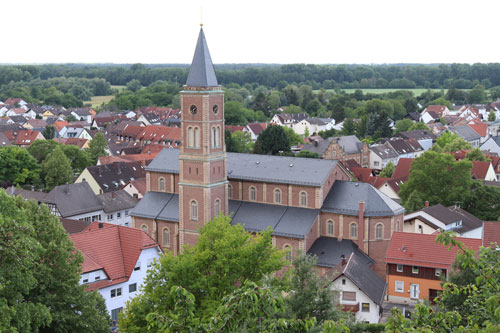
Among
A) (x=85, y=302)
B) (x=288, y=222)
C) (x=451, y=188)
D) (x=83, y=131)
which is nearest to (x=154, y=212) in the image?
(x=288, y=222)

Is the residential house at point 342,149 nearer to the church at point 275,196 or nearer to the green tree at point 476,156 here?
the green tree at point 476,156

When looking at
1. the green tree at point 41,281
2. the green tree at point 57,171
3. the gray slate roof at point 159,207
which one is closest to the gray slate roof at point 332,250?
the gray slate roof at point 159,207

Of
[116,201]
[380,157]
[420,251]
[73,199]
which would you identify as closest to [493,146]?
[380,157]

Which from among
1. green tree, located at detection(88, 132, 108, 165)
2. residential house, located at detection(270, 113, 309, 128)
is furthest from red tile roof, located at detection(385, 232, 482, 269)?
residential house, located at detection(270, 113, 309, 128)

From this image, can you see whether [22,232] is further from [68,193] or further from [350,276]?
[68,193]

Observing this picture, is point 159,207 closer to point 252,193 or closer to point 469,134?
point 252,193

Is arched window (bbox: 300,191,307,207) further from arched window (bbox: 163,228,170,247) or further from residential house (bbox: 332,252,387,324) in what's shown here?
arched window (bbox: 163,228,170,247)
